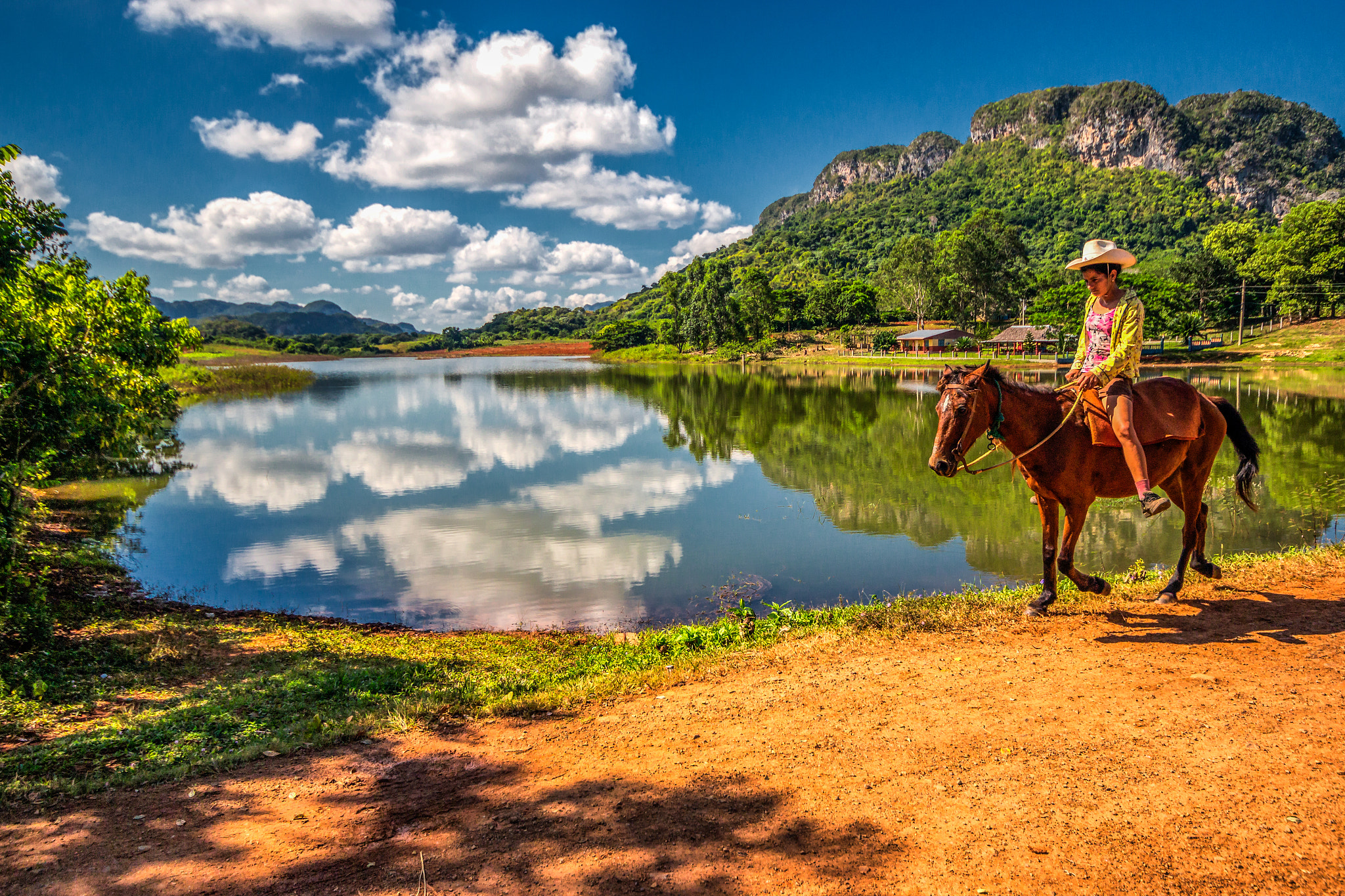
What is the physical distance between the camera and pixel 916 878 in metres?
3.26

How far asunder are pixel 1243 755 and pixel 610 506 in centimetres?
1421

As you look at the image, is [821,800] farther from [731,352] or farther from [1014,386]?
[731,352]

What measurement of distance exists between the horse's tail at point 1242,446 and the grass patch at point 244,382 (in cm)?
5762

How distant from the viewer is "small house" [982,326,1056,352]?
2815 inches

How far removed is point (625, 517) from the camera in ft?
52.7

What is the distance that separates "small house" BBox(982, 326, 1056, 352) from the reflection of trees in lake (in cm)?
3426

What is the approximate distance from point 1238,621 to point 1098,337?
3.39 metres

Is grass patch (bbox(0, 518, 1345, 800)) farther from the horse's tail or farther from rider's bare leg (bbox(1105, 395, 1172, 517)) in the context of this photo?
rider's bare leg (bbox(1105, 395, 1172, 517))

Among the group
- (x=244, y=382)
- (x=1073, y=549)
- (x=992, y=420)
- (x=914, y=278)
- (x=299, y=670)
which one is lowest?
(x=299, y=670)

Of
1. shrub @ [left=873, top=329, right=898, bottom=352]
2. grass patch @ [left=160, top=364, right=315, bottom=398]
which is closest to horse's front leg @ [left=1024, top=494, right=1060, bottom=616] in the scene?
grass patch @ [left=160, top=364, right=315, bottom=398]

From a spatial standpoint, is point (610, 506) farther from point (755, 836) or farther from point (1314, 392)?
point (1314, 392)

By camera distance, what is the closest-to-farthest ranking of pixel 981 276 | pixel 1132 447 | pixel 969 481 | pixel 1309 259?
pixel 1132 447 → pixel 969 481 → pixel 1309 259 → pixel 981 276

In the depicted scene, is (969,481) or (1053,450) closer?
(1053,450)

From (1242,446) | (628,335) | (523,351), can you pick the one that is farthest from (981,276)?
(523,351)
